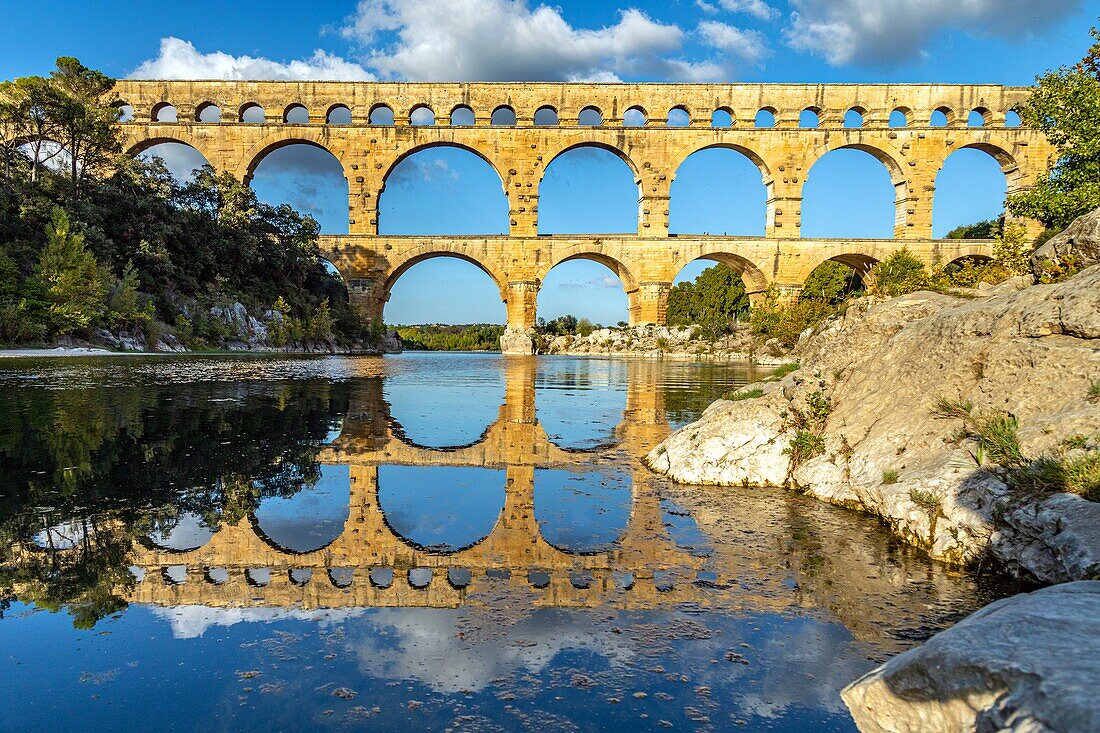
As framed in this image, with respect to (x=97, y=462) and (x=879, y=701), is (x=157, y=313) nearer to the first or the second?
(x=97, y=462)

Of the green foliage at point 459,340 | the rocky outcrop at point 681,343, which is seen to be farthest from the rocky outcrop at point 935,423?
the green foliage at point 459,340

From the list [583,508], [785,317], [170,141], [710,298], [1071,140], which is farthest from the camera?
[710,298]

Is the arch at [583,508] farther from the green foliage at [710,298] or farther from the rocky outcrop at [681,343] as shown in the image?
the green foliage at [710,298]

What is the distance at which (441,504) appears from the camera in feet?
12.4

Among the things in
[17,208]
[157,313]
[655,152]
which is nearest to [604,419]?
[157,313]

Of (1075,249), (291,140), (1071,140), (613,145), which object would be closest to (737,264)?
(613,145)

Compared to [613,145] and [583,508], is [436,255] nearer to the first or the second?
[613,145]

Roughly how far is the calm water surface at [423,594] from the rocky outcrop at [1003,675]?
21 cm

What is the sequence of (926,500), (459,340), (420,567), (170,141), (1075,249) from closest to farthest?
(420,567) → (926,500) → (1075,249) → (170,141) → (459,340)

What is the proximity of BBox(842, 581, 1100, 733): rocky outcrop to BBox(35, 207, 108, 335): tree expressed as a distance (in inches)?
898

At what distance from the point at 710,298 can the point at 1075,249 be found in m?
57.8

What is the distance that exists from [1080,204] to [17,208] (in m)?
32.7

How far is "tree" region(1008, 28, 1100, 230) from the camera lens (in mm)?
11828

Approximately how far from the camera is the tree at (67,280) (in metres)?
17.8
